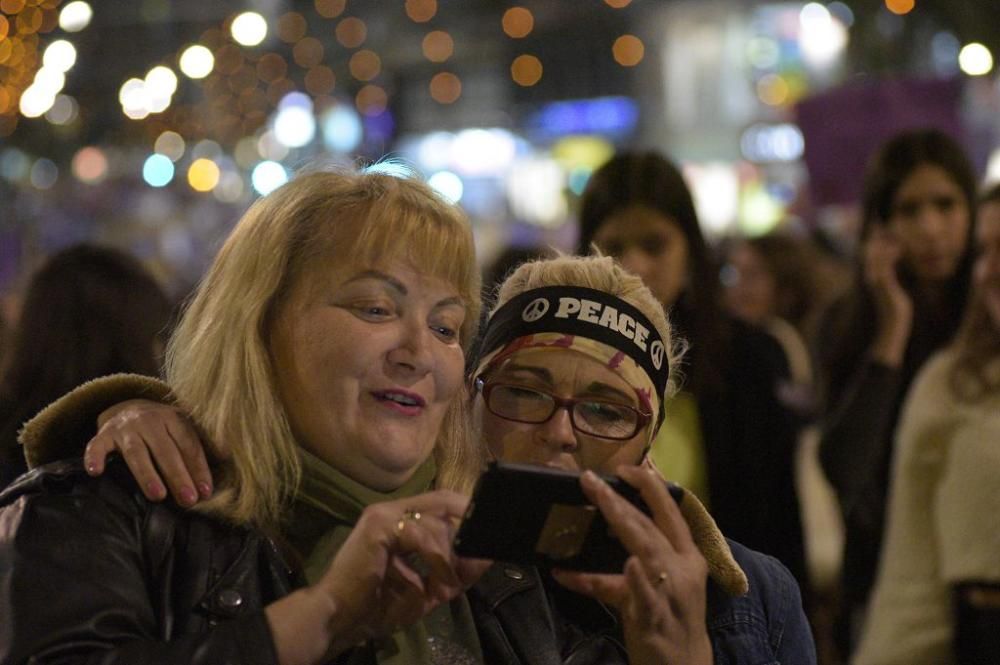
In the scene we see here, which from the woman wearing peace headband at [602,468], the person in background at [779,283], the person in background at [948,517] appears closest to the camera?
the woman wearing peace headband at [602,468]

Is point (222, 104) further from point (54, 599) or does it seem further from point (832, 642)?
point (54, 599)

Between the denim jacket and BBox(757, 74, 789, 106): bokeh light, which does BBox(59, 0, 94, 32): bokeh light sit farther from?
BBox(757, 74, 789, 106): bokeh light

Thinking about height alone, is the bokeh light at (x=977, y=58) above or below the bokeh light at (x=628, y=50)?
below

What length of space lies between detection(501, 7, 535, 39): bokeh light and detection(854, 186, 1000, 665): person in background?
43.2 metres

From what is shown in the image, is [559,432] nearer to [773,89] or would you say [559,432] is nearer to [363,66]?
[773,89]

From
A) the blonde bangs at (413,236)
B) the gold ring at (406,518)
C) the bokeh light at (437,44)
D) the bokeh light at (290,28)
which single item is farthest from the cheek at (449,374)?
the bokeh light at (437,44)

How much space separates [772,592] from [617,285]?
718 mm

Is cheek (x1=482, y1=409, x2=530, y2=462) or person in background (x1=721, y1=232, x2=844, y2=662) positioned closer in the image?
cheek (x1=482, y1=409, x2=530, y2=462)

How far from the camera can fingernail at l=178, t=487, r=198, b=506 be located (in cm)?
243

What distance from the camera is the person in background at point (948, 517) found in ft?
13.5

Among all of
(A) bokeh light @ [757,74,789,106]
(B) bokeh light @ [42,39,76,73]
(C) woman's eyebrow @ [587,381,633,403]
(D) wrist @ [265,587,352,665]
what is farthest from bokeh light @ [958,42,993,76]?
(A) bokeh light @ [757,74,789,106]

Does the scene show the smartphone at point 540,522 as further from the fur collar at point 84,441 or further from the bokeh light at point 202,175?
the bokeh light at point 202,175

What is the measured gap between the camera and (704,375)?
4641 mm

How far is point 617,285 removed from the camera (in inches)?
119
